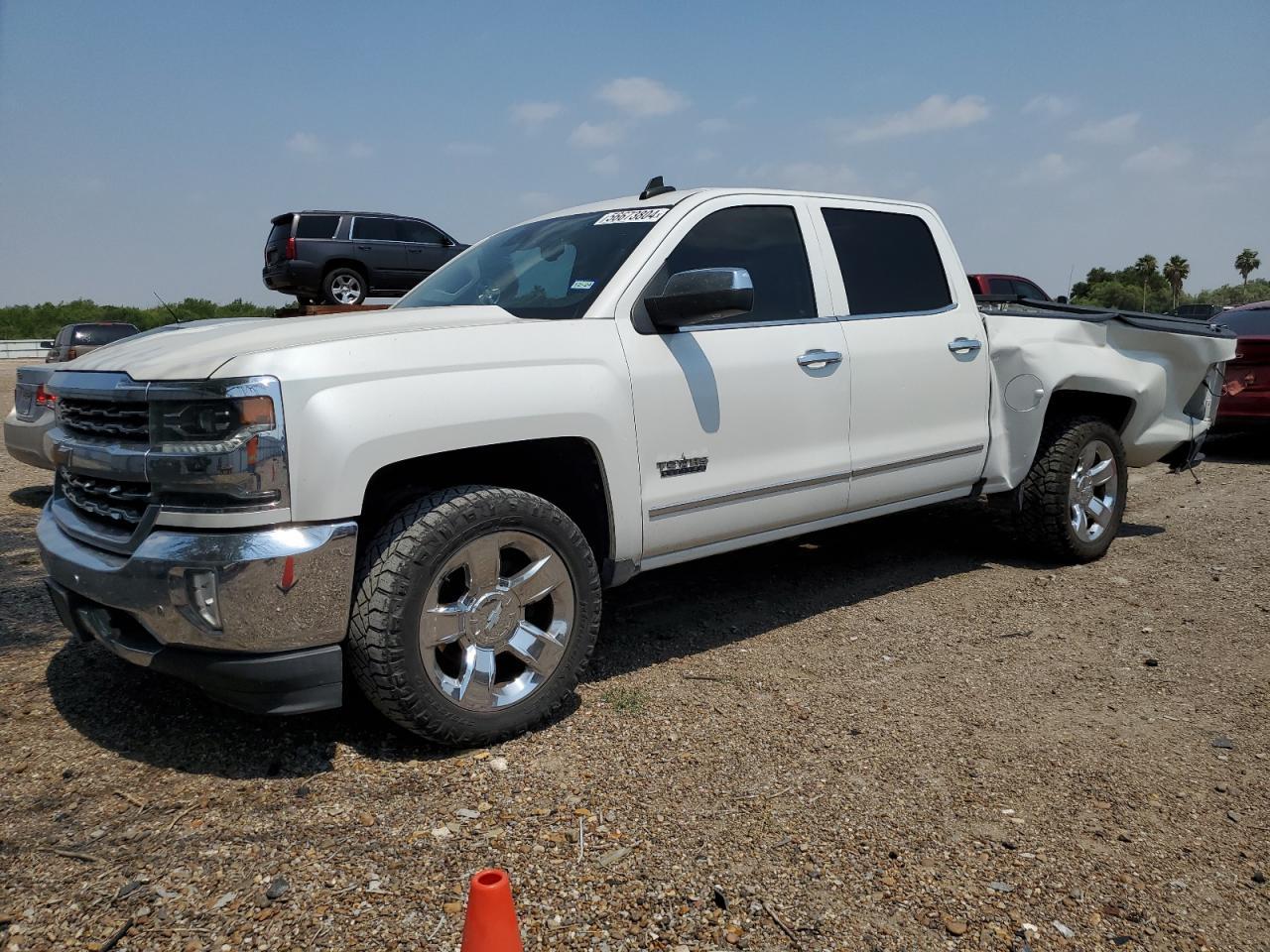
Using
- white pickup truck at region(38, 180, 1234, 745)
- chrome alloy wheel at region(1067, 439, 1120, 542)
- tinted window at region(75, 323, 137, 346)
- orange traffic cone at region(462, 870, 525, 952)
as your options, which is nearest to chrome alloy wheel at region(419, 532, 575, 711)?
white pickup truck at region(38, 180, 1234, 745)

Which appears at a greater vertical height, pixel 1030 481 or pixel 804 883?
pixel 1030 481

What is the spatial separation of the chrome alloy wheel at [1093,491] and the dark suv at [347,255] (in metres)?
11.2

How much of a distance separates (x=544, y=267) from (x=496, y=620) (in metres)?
1.59

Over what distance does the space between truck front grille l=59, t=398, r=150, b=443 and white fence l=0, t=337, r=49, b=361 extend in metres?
44.9

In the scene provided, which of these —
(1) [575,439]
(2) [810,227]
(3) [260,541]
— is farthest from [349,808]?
(2) [810,227]

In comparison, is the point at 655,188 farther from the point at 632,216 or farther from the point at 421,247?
the point at 421,247

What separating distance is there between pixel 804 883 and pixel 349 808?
4.34ft

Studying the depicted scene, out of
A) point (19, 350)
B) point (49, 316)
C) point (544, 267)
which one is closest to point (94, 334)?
point (544, 267)

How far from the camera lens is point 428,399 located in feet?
9.59

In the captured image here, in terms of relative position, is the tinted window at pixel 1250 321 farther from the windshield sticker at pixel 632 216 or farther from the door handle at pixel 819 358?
the windshield sticker at pixel 632 216

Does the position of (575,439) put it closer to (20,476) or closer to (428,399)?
(428,399)

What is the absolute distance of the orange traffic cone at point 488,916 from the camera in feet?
5.65

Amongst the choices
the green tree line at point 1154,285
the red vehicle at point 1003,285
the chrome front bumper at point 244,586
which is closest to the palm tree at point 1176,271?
the green tree line at point 1154,285

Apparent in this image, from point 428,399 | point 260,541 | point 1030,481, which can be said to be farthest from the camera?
point 1030,481
